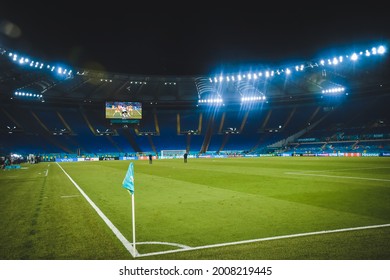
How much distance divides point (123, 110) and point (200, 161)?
2409 centimetres

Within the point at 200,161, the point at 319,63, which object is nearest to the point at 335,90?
the point at 319,63

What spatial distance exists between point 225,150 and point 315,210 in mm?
67648

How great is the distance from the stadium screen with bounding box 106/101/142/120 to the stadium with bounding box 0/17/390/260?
0.81ft

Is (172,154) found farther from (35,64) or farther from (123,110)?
(35,64)

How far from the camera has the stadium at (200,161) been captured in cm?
614

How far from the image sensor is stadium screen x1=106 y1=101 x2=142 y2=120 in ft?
196

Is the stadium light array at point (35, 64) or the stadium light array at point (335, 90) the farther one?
the stadium light array at point (335, 90)

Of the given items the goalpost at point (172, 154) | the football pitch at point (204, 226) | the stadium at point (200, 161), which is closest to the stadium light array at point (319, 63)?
the stadium at point (200, 161)

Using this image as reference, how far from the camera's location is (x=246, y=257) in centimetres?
506

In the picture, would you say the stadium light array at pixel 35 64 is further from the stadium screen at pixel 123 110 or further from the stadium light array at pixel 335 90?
the stadium light array at pixel 335 90

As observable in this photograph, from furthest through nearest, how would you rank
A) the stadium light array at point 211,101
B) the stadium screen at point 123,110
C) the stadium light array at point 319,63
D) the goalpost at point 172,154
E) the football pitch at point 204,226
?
the stadium light array at point 211,101, the goalpost at point 172,154, the stadium screen at point 123,110, the stadium light array at point 319,63, the football pitch at point 204,226

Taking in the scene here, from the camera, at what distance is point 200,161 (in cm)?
4528

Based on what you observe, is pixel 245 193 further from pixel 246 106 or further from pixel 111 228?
pixel 246 106

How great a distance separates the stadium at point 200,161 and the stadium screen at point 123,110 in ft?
0.81
